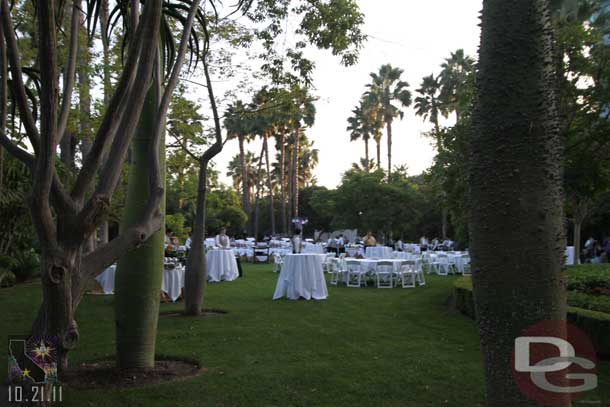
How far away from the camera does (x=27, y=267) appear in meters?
16.2

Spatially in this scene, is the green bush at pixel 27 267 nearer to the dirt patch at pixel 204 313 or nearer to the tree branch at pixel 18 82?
the dirt patch at pixel 204 313

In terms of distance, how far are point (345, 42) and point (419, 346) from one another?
190 inches

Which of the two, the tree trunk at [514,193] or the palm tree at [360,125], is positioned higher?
the palm tree at [360,125]

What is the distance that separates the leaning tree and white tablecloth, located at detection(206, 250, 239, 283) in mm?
13618

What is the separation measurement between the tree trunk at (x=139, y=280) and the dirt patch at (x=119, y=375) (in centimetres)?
12

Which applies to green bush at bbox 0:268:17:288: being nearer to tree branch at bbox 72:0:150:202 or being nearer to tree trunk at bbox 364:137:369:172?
tree branch at bbox 72:0:150:202

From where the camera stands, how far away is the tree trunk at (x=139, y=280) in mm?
5488

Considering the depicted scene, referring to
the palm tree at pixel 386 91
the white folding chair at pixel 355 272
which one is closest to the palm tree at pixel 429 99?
the palm tree at pixel 386 91

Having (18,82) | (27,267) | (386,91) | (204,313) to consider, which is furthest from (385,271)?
(386,91)

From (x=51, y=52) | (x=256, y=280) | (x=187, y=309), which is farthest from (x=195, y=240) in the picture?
(x=256, y=280)

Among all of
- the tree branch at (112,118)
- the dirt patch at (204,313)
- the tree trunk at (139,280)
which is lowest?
the dirt patch at (204,313)

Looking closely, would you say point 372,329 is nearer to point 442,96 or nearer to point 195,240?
point 195,240

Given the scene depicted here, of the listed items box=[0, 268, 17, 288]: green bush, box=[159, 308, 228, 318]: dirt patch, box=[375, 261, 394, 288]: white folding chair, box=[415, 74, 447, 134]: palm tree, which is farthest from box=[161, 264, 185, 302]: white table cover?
box=[415, 74, 447, 134]: palm tree
